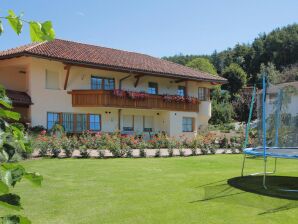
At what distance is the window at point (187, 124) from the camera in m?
34.8

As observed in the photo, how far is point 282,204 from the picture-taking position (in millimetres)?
7996

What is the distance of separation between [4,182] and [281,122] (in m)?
14.1

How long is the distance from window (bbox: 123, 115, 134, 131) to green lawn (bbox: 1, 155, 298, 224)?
1897 centimetres

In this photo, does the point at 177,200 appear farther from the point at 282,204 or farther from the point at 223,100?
the point at 223,100

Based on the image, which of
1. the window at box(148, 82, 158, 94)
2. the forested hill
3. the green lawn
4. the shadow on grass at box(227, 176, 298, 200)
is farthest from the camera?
the forested hill

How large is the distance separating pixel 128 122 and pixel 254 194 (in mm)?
23284

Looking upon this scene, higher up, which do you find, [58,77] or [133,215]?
[58,77]

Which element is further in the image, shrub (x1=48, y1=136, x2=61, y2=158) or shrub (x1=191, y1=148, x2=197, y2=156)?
shrub (x1=191, y1=148, x2=197, y2=156)

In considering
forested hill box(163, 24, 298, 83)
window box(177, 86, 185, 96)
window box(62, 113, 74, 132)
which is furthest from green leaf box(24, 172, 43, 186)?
forested hill box(163, 24, 298, 83)

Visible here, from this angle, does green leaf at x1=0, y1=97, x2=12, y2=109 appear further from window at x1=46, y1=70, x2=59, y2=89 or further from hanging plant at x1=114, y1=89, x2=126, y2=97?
hanging plant at x1=114, y1=89, x2=126, y2=97

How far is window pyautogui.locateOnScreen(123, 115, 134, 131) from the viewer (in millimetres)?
31672

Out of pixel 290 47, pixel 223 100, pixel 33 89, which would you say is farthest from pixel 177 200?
pixel 290 47

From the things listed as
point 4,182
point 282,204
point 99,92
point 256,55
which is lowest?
point 282,204

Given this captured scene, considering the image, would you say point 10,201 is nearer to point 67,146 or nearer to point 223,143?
point 67,146
